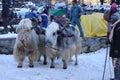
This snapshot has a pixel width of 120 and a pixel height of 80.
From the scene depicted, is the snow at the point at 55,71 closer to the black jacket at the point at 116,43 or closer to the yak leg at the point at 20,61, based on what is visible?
the yak leg at the point at 20,61

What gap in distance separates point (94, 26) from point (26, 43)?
6705mm

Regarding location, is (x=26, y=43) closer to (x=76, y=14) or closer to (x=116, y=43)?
(x=116, y=43)

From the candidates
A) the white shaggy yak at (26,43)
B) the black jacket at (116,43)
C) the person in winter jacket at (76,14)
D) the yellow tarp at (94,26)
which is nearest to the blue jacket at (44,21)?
the person in winter jacket at (76,14)

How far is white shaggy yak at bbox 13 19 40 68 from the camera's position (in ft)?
40.1

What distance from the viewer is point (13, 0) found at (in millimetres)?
25703

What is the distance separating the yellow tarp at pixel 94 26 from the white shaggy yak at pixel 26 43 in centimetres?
596

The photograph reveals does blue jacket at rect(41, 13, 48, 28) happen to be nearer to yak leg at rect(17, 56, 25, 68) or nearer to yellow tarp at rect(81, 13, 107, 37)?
yellow tarp at rect(81, 13, 107, 37)

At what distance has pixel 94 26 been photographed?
18500mm

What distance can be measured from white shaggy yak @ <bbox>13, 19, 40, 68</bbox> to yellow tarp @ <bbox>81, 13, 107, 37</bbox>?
5.96 meters

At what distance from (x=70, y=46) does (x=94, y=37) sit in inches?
198

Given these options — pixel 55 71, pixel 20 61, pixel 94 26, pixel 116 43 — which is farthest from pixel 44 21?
pixel 116 43

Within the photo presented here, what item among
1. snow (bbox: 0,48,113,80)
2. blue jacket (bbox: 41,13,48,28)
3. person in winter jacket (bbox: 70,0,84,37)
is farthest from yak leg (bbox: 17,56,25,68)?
person in winter jacket (bbox: 70,0,84,37)

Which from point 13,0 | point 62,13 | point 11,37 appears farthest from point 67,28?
point 62,13

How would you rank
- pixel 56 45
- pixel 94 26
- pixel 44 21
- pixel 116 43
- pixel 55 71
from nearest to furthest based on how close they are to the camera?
pixel 116 43 < pixel 55 71 < pixel 56 45 < pixel 44 21 < pixel 94 26
